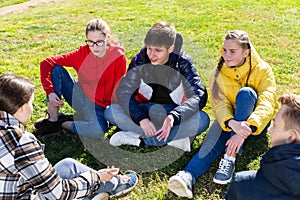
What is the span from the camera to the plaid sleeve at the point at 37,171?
86.1 inches

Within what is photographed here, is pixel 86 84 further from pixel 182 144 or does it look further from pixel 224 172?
pixel 224 172

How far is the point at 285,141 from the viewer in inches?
98.8

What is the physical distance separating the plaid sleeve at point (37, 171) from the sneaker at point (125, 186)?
0.80 meters

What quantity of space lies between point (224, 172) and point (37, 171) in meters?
1.73

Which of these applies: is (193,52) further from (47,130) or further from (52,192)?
(52,192)

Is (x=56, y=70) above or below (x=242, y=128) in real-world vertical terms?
above

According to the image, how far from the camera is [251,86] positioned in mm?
3760

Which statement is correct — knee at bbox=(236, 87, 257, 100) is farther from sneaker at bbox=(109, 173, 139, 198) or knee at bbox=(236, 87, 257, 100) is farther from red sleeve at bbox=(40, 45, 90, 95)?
red sleeve at bbox=(40, 45, 90, 95)

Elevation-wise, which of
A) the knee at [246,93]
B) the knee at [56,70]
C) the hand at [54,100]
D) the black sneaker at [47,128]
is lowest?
the black sneaker at [47,128]

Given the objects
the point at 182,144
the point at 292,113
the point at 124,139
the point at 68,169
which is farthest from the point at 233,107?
the point at 68,169

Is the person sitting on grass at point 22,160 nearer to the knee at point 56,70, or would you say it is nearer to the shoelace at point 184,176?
the shoelace at point 184,176

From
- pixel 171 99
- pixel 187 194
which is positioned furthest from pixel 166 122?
pixel 187 194

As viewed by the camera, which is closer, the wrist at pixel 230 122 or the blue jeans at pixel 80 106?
the wrist at pixel 230 122

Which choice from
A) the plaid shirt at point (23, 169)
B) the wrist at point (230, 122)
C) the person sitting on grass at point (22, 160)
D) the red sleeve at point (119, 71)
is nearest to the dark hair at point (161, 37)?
the red sleeve at point (119, 71)
